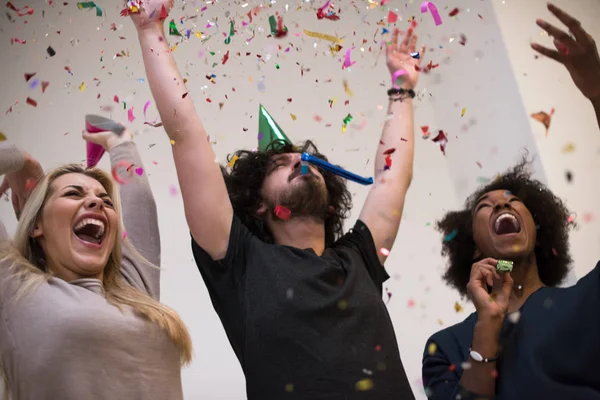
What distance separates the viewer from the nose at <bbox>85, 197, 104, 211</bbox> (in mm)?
1319

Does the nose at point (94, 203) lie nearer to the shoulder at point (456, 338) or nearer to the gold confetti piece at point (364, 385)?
the gold confetti piece at point (364, 385)

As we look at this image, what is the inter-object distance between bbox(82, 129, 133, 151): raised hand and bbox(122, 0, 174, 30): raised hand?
359mm

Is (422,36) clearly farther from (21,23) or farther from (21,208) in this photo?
(21,208)

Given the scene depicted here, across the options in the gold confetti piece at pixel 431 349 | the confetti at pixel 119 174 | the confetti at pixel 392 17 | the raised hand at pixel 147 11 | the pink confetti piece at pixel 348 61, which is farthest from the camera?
the confetti at pixel 392 17

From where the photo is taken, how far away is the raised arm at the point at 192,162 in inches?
46.6

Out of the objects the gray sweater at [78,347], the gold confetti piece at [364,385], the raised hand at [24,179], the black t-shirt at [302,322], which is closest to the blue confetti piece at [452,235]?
the black t-shirt at [302,322]

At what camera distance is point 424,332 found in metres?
1.90

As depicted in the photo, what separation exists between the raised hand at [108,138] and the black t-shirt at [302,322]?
47 centimetres

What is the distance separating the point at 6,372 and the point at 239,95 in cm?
116

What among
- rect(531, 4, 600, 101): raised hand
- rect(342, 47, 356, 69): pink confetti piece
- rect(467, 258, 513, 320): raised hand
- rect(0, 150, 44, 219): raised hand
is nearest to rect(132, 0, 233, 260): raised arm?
rect(0, 150, 44, 219): raised hand

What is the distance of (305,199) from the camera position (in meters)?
1.32

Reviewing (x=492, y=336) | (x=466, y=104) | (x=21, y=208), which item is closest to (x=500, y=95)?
(x=466, y=104)

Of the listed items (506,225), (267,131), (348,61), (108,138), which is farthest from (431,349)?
(348,61)

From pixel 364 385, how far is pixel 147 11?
818 mm
